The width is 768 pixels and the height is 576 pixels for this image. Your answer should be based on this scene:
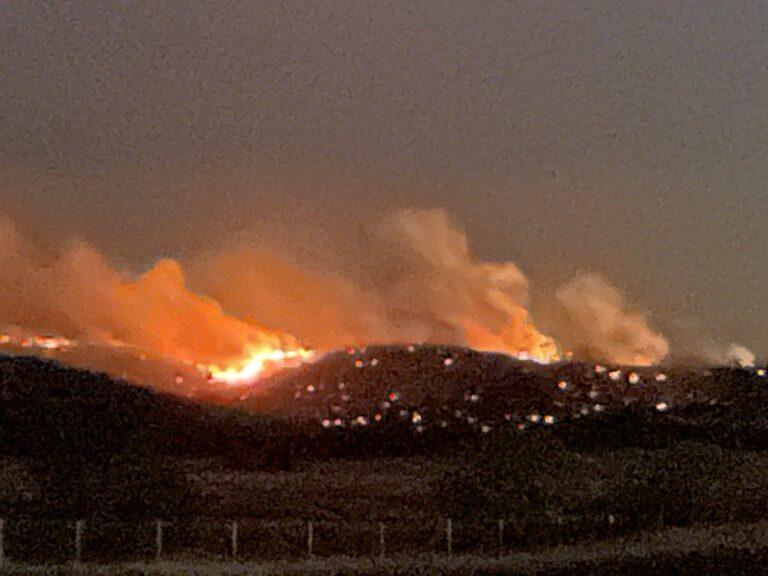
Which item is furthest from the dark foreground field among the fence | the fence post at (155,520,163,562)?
the fence post at (155,520,163,562)

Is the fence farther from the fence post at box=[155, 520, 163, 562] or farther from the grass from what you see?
the grass

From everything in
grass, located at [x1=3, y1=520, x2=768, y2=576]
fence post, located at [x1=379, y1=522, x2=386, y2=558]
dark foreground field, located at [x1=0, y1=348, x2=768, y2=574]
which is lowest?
grass, located at [x1=3, y1=520, x2=768, y2=576]

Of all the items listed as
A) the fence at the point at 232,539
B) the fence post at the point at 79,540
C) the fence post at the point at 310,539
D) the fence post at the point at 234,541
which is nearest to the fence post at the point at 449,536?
the fence at the point at 232,539

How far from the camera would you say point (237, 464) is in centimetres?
4512

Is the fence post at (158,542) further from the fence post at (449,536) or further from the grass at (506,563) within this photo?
the fence post at (449,536)

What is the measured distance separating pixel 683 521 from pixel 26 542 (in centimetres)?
1955

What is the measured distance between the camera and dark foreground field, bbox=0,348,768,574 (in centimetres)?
2983

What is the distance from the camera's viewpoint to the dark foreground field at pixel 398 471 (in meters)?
29.8

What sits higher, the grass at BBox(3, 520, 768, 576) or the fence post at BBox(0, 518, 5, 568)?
the fence post at BBox(0, 518, 5, 568)

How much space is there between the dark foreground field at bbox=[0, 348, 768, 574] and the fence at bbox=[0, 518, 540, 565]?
8 centimetres

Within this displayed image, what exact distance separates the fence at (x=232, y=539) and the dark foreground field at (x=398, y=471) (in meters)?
0.08

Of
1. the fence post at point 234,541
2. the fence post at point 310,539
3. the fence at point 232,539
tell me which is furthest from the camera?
the fence post at point 310,539

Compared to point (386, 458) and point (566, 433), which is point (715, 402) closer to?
point (566, 433)

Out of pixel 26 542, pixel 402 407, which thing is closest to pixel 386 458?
pixel 402 407
